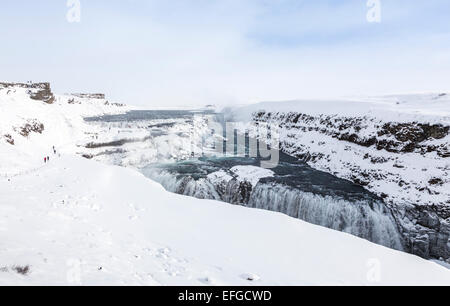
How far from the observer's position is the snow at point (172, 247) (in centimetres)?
546

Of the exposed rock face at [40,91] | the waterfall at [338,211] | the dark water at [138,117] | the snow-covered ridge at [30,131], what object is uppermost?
the exposed rock face at [40,91]

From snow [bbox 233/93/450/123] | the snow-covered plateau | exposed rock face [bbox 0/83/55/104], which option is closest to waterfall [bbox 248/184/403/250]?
the snow-covered plateau

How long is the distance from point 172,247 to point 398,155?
23.6 m

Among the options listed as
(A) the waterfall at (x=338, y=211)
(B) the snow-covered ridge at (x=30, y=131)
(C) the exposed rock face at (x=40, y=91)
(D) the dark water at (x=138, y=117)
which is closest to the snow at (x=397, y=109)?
(A) the waterfall at (x=338, y=211)

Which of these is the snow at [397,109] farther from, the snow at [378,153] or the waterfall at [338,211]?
the waterfall at [338,211]

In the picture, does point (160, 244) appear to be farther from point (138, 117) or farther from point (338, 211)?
point (138, 117)

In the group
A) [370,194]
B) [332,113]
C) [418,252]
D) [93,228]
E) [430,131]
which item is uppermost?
[332,113]

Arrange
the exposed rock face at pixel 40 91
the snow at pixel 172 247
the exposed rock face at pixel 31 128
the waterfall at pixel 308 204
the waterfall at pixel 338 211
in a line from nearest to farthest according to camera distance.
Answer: the snow at pixel 172 247, the waterfall at pixel 338 211, the waterfall at pixel 308 204, the exposed rock face at pixel 31 128, the exposed rock face at pixel 40 91

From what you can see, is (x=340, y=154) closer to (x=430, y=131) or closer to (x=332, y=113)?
(x=430, y=131)

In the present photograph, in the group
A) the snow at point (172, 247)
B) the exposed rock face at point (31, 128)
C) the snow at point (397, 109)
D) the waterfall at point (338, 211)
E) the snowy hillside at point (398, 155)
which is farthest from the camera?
the exposed rock face at point (31, 128)

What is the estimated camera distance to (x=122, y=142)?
38125 mm

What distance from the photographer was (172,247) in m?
7.30
